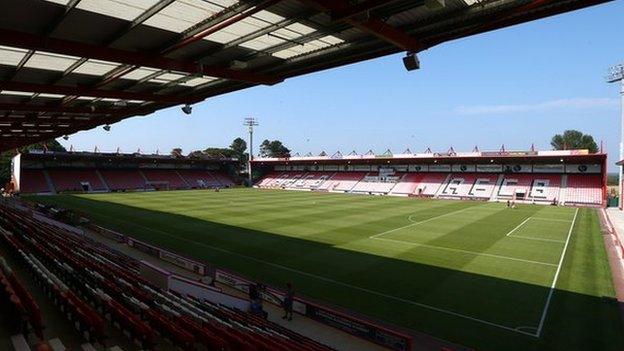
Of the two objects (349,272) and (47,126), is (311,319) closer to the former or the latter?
(349,272)

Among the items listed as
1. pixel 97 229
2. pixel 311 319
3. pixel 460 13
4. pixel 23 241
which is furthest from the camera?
pixel 97 229

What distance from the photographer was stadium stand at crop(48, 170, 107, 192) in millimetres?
62428

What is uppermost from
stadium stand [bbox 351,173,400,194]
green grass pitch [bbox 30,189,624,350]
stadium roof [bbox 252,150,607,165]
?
stadium roof [bbox 252,150,607,165]

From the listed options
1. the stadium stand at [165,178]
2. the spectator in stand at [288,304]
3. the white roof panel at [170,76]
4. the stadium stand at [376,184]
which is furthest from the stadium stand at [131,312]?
the stadium stand at [165,178]

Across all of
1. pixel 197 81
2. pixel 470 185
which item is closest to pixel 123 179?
pixel 470 185

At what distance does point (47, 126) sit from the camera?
25703mm

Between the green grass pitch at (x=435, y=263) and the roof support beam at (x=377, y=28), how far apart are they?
903cm

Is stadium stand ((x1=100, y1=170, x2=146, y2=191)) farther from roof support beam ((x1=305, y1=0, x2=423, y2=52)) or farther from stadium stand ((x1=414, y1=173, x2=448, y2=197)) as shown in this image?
roof support beam ((x1=305, y1=0, x2=423, y2=52))

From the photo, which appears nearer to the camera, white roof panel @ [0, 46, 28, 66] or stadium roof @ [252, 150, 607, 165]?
white roof panel @ [0, 46, 28, 66]

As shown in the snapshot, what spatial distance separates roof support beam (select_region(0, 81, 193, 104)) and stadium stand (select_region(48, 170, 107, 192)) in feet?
184

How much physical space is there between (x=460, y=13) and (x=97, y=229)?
28.0 metres

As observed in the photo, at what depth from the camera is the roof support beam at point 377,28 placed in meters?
6.64

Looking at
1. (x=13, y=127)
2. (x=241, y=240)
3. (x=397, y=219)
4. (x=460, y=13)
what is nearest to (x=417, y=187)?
(x=397, y=219)

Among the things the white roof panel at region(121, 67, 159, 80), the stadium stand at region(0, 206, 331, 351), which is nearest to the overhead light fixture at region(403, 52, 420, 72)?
the stadium stand at region(0, 206, 331, 351)
